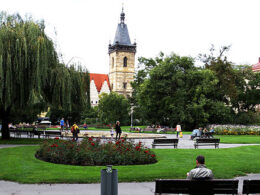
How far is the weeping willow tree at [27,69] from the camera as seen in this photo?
2052 cm

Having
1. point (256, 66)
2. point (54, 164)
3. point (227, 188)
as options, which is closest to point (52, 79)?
point (54, 164)

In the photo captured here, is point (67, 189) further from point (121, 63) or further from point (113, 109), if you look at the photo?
point (121, 63)

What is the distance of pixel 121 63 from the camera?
363ft

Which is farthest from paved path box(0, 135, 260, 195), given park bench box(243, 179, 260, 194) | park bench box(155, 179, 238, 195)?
park bench box(243, 179, 260, 194)

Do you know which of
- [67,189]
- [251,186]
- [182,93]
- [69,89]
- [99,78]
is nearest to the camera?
[251,186]

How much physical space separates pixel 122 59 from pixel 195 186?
342 ft

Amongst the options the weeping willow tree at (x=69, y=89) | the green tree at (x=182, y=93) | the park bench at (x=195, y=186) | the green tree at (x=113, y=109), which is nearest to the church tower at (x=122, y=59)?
the green tree at (x=113, y=109)

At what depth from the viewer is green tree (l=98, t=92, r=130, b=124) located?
7725 cm

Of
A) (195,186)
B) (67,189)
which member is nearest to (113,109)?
(67,189)

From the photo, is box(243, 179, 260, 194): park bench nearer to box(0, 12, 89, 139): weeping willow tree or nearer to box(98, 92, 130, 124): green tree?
box(0, 12, 89, 139): weeping willow tree

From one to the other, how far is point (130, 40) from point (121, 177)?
102 m

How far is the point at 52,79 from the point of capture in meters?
22.6

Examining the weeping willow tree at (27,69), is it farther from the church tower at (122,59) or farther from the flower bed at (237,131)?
the church tower at (122,59)

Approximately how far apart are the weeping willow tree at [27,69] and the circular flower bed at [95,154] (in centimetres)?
661
